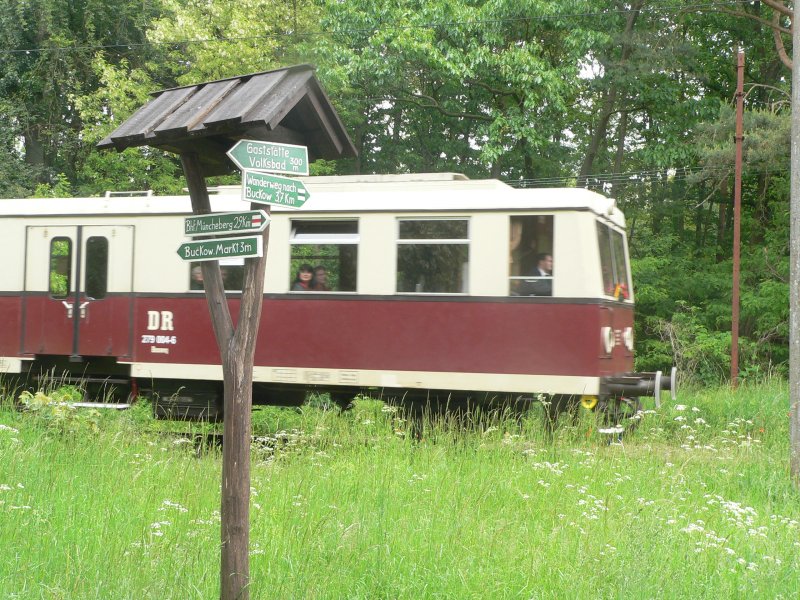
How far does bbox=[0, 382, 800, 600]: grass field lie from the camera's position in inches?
188

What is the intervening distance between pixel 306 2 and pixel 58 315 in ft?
56.7

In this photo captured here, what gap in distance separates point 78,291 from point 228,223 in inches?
330

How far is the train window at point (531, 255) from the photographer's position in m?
10.6

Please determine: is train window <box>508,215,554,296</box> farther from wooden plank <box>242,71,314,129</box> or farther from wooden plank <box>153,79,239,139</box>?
wooden plank <box>153,79,239,139</box>

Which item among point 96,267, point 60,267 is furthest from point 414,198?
point 60,267

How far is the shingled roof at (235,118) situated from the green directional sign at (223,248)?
0.53 m

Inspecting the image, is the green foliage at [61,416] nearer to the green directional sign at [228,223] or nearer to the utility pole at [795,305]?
the green directional sign at [228,223]

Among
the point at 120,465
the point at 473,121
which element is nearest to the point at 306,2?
the point at 473,121

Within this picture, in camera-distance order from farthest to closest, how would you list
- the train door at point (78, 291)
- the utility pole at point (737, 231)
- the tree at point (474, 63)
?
the tree at point (474, 63), the utility pole at point (737, 231), the train door at point (78, 291)

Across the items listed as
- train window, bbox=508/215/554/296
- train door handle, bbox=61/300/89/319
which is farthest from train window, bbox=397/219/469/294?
train door handle, bbox=61/300/89/319

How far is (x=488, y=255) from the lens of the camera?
10672 millimetres

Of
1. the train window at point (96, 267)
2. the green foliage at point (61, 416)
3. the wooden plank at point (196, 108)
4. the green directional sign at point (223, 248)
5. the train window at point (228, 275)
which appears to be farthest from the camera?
the train window at point (96, 267)

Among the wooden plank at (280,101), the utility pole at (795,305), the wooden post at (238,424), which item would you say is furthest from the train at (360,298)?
the wooden post at (238,424)

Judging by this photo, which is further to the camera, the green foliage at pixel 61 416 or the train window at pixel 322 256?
the train window at pixel 322 256
